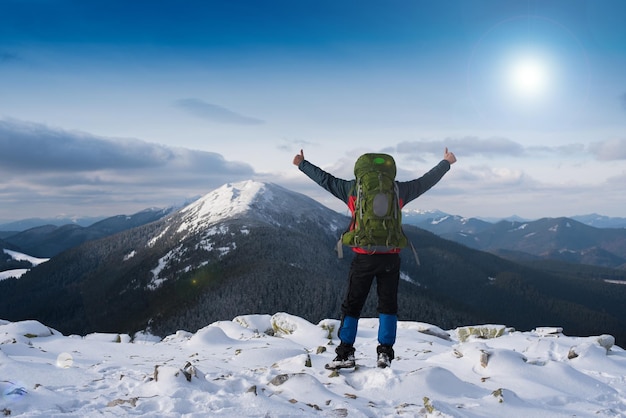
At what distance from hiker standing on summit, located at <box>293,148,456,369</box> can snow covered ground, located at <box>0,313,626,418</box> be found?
3.22 feet

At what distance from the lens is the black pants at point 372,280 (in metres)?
8.68

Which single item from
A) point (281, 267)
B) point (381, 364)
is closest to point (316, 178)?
point (381, 364)

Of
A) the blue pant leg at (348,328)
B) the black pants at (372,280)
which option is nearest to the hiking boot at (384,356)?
the blue pant leg at (348,328)

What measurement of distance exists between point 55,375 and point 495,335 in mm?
19136

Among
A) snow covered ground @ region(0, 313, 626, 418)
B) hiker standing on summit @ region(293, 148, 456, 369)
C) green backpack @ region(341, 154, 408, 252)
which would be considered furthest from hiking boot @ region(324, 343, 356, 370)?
green backpack @ region(341, 154, 408, 252)

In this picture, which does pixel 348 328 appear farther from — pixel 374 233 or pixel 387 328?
pixel 374 233

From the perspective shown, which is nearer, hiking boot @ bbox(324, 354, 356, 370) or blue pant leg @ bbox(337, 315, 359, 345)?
blue pant leg @ bbox(337, 315, 359, 345)

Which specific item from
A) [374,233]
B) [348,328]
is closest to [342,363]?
[348,328]

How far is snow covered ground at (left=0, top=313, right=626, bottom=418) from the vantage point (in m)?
6.84

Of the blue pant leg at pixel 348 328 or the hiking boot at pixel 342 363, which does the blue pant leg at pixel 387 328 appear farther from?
the hiking boot at pixel 342 363

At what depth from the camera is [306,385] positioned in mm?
8172

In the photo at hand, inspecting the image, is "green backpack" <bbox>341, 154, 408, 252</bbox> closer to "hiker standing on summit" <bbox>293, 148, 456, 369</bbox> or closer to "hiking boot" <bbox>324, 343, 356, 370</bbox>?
"hiker standing on summit" <bbox>293, 148, 456, 369</bbox>

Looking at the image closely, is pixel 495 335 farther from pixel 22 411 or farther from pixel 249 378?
pixel 22 411

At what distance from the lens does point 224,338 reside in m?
16.8
